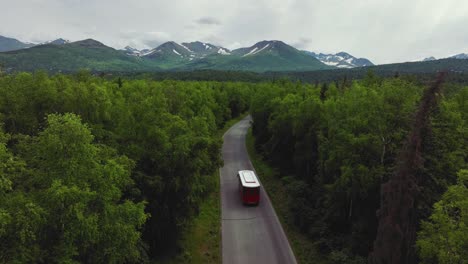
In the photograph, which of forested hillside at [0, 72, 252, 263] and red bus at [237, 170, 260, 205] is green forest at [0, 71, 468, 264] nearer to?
forested hillside at [0, 72, 252, 263]

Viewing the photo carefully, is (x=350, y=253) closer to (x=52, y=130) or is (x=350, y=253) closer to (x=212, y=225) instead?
(x=212, y=225)

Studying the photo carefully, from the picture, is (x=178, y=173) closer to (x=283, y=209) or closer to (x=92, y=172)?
(x=92, y=172)

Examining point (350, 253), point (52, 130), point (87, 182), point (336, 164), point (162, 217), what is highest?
point (52, 130)

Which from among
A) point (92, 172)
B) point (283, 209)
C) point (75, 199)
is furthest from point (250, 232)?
point (75, 199)

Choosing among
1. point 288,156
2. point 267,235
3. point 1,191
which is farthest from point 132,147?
point 288,156

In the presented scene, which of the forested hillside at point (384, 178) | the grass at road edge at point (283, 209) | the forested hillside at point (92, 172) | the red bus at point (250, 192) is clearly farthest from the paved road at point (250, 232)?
the forested hillside at point (92, 172)

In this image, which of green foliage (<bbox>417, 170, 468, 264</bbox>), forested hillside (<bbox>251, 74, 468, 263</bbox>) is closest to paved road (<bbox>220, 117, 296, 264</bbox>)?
forested hillside (<bbox>251, 74, 468, 263</bbox>)
